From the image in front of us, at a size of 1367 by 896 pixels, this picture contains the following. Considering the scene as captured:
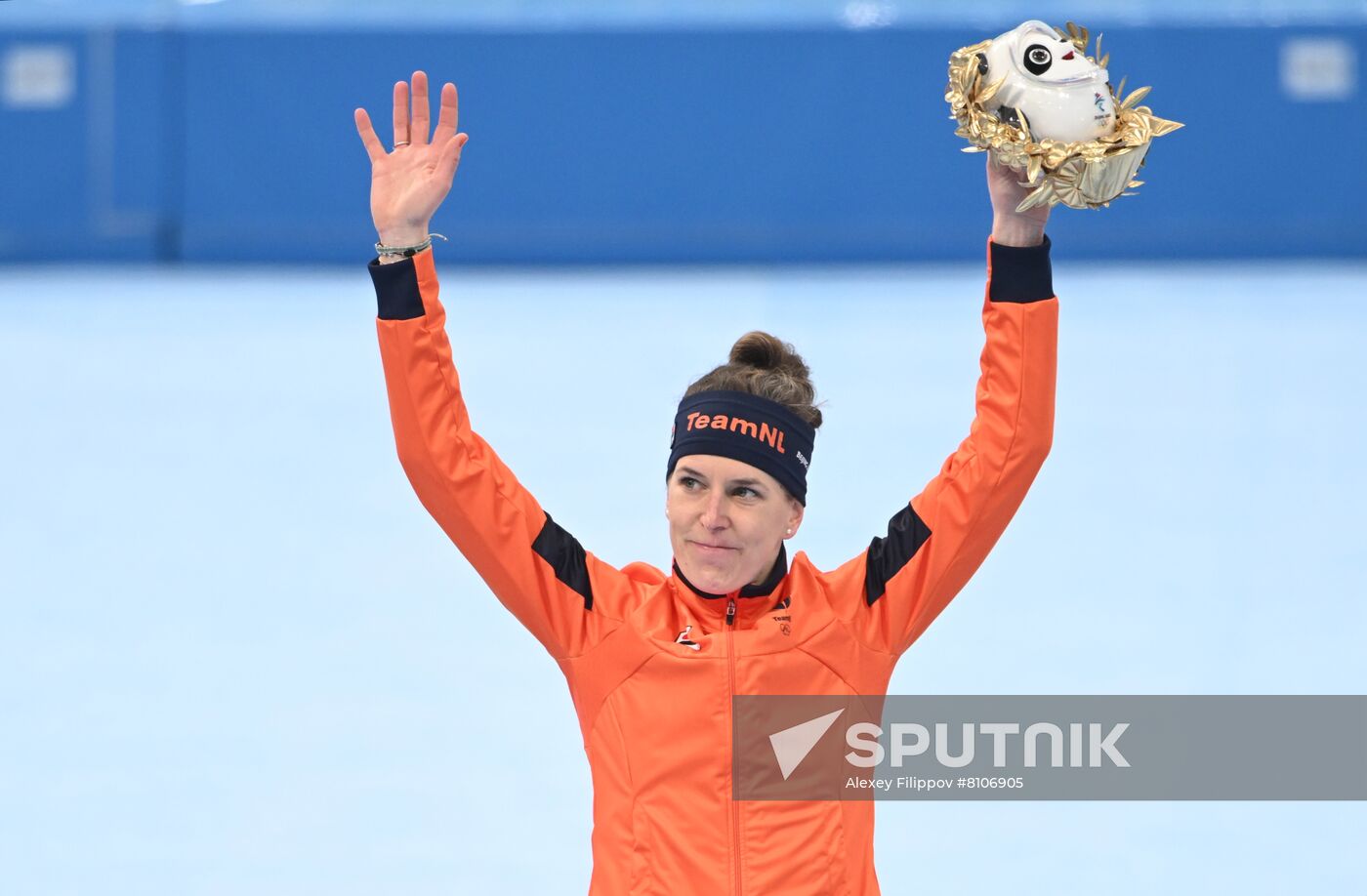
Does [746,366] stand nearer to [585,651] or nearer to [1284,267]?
[585,651]

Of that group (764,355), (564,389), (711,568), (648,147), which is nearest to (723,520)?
(711,568)

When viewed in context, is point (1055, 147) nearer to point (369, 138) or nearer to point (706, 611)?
point (706, 611)

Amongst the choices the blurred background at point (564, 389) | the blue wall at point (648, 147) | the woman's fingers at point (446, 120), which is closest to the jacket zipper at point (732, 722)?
the woman's fingers at point (446, 120)

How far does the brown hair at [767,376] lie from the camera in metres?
3.28

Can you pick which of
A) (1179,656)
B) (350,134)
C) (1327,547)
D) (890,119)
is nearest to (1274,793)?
(1179,656)

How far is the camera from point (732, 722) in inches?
121

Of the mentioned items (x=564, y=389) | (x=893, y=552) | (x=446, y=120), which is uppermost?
(x=564, y=389)

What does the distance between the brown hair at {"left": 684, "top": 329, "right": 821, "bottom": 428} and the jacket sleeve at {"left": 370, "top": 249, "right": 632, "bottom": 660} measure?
37cm

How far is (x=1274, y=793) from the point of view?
529 cm

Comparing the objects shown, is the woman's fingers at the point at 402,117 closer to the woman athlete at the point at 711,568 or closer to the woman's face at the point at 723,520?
the woman athlete at the point at 711,568

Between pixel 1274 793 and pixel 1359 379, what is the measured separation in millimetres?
5634

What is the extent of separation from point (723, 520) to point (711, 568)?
8 centimetres

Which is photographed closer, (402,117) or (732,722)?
(732,722)

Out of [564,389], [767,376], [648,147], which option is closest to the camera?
[767,376]
